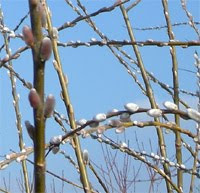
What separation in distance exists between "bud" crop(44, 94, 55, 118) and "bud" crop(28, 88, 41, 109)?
0.6 inches

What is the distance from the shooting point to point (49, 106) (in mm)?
545

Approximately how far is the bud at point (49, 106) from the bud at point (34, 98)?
0.01 m

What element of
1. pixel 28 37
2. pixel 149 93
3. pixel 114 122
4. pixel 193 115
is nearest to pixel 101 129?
pixel 114 122

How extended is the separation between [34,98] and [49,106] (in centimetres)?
3

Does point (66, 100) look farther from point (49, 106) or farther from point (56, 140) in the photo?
point (49, 106)

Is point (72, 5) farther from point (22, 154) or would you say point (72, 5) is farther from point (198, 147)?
point (22, 154)

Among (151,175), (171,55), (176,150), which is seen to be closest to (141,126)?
(176,150)

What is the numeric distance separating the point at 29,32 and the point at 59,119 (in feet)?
3.41

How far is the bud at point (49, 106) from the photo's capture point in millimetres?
539

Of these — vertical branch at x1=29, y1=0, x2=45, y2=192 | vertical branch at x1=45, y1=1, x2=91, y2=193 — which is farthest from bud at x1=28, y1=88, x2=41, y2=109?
vertical branch at x1=45, y1=1, x2=91, y2=193

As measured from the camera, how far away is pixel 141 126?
0.73 m

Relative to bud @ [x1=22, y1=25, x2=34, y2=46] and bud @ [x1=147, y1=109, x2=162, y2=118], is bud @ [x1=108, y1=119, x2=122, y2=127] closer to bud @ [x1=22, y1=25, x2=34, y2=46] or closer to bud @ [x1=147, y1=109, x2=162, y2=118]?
bud @ [x1=147, y1=109, x2=162, y2=118]

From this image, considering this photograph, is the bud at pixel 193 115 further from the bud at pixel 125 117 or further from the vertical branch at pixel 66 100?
the vertical branch at pixel 66 100

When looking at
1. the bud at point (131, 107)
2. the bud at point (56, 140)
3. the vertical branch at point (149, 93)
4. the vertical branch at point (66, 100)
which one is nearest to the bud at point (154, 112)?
the bud at point (131, 107)
